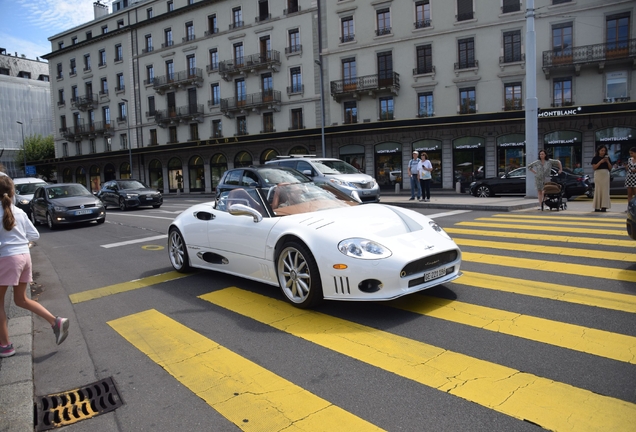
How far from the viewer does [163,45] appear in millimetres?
48750

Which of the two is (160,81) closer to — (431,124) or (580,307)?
(431,124)

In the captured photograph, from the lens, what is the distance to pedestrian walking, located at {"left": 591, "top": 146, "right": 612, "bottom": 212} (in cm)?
1211

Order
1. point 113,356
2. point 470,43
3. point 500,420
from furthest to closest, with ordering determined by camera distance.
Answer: point 470,43, point 113,356, point 500,420

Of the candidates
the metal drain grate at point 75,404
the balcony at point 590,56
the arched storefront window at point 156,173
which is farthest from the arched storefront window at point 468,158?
the arched storefront window at point 156,173

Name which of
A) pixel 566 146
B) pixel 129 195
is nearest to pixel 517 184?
pixel 566 146

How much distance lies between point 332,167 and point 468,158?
18993 millimetres

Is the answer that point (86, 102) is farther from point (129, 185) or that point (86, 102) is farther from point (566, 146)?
point (566, 146)

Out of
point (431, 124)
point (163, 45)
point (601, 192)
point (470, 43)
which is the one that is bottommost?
point (601, 192)

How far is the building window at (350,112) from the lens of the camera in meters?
36.0

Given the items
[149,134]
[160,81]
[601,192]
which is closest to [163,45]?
[160,81]

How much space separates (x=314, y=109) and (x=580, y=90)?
18916 mm

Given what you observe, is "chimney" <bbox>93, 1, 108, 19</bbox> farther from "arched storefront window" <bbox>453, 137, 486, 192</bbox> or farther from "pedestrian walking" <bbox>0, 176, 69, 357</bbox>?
"pedestrian walking" <bbox>0, 176, 69, 357</bbox>

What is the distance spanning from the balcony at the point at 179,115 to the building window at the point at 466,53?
2464 centimetres

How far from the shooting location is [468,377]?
3.27 metres
